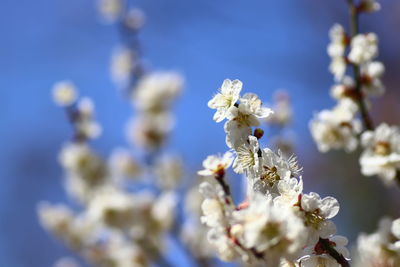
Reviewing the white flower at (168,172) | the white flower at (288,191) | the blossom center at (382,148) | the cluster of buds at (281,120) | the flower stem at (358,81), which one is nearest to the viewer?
the white flower at (288,191)

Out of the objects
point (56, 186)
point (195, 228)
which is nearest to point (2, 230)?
point (56, 186)

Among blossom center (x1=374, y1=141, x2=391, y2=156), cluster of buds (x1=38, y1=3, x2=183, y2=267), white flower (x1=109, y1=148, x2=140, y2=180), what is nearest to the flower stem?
blossom center (x1=374, y1=141, x2=391, y2=156)

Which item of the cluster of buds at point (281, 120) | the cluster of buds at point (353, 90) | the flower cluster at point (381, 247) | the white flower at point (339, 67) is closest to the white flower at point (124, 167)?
the cluster of buds at point (281, 120)

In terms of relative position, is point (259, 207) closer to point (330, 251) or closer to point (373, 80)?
point (330, 251)

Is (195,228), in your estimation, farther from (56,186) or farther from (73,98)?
(56,186)

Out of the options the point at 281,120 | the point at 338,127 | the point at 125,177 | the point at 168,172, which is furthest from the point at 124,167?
the point at 338,127

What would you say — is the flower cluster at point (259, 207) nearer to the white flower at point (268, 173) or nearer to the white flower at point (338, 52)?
the white flower at point (268, 173)

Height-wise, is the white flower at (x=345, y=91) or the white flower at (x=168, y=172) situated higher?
the white flower at (x=168, y=172)
